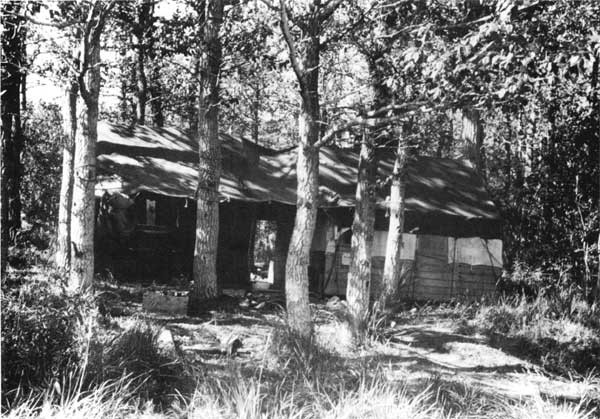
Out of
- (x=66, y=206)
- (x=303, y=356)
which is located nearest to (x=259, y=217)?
(x=66, y=206)

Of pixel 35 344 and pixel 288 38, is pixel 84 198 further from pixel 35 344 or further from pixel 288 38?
pixel 288 38

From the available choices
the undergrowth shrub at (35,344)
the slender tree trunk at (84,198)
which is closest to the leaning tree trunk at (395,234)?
the slender tree trunk at (84,198)

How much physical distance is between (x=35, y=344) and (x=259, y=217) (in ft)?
31.5

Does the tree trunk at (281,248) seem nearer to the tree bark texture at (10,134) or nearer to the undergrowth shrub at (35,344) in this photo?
the tree bark texture at (10,134)

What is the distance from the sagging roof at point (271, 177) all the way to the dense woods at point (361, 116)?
0.57m

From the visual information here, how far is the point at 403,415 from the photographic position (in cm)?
465

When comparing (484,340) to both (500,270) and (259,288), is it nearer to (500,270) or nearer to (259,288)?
(500,270)

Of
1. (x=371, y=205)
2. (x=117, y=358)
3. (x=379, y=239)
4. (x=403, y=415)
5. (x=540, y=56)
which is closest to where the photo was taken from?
(x=403, y=415)

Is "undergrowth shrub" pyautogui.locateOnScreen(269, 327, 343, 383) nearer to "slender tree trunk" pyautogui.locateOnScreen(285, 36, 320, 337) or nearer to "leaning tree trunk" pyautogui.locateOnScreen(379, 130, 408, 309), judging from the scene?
"slender tree trunk" pyautogui.locateOnScreen(285, 36, 320, 337)

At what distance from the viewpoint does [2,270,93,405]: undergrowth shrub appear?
Result: 506 cm

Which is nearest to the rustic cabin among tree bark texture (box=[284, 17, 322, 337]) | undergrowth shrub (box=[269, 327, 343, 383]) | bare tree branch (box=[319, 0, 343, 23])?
tree bark texture (box=[284, 17, 322, 337])

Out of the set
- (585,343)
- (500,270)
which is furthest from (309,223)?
(500,270)

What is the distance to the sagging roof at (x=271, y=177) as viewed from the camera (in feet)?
44.7

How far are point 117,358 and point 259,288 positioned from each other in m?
8.87
